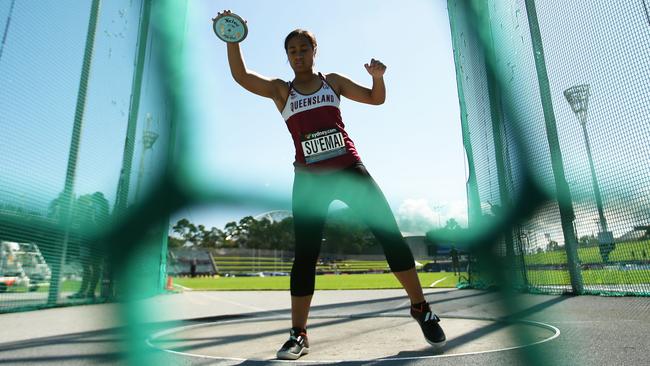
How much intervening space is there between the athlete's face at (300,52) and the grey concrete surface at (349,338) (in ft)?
3.86

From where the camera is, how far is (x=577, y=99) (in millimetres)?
2463

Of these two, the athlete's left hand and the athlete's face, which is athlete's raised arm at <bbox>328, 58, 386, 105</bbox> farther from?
the athlete's face

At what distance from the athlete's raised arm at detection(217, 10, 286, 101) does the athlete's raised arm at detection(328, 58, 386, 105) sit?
0.29m

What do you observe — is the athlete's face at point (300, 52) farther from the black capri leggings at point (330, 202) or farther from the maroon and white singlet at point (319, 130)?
the black capri leggings at point (330, 202)

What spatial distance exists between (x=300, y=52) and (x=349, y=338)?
180 centimetres

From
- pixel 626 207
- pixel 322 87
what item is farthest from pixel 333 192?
pixel 626 207

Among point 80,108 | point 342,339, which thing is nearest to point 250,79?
point 80,108

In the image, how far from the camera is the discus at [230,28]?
1.00m

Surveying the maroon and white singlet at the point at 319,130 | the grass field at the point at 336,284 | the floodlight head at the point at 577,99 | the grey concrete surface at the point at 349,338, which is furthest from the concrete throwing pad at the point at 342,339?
the grass field at the point at 336,284

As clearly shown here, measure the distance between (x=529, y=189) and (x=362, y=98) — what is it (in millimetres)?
1435

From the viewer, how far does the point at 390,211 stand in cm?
121

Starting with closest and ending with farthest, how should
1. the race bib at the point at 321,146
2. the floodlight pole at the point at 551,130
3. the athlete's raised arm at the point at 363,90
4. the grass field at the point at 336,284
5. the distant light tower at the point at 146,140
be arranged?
the distant light tower at the point at 146,140 < the floodlight pole at the point at 551,130 < the race bib at the point at 321,146 < the athlete's raised arm at the point at 363,90 < the grass field at the point at 336,284

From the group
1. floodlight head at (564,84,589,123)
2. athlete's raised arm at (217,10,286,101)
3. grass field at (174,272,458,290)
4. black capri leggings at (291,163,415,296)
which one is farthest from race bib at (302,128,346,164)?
grass field at (174,272,458,290)

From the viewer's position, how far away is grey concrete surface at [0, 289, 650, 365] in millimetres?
868
